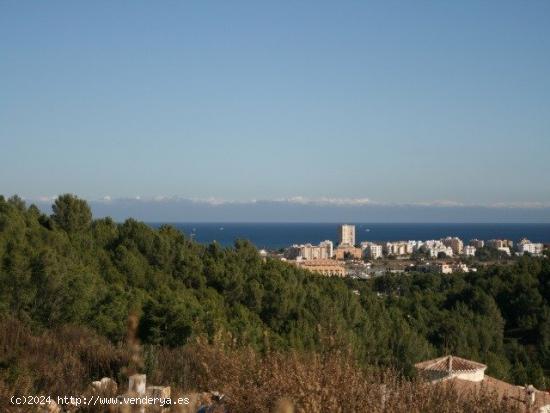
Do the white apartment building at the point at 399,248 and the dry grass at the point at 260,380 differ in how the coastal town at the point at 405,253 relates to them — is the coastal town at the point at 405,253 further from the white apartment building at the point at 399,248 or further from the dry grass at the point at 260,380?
the dry grass at the point at 260,380

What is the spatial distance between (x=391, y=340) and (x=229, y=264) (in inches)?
202

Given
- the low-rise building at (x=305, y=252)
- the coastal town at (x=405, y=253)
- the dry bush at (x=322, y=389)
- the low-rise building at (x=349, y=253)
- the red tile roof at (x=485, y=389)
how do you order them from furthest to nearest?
the low-rise building at (x=349, y=253) → the low-rise building at (x=305, y=252) → the coastal town at (x=405, y=253) → the red tile roof at (x=485, y=389) → the dry bush at (x=322, y=389)

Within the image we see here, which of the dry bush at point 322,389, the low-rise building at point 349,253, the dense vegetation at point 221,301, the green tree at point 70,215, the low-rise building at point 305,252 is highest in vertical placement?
the green tree at point 70,215

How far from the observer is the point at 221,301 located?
18172mm

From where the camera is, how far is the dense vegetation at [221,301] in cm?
1166

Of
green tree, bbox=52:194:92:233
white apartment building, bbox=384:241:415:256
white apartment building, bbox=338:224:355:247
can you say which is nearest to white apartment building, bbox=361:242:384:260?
white apartment building, bbox=384:241:415:256

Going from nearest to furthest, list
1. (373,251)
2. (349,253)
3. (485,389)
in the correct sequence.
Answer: (485,389) → (349,253) → (373,251)

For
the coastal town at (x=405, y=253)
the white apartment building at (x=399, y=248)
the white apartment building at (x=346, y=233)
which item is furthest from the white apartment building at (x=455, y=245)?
the white apartment building at (x=346, y=233)

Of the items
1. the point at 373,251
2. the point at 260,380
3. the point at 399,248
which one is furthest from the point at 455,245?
the point at 260,380

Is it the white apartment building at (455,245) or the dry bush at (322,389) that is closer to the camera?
the dry bush at (322,389)

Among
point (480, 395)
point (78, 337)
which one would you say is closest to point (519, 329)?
point (78, 337)

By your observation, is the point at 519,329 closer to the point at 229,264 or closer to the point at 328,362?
the point at 229,264

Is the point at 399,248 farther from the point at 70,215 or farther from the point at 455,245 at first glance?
the point at 70,215

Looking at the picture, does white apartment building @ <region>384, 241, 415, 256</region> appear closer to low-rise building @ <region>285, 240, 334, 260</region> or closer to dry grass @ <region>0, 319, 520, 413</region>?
low-rise building @ <region>285, 240, 334, 260</region>
